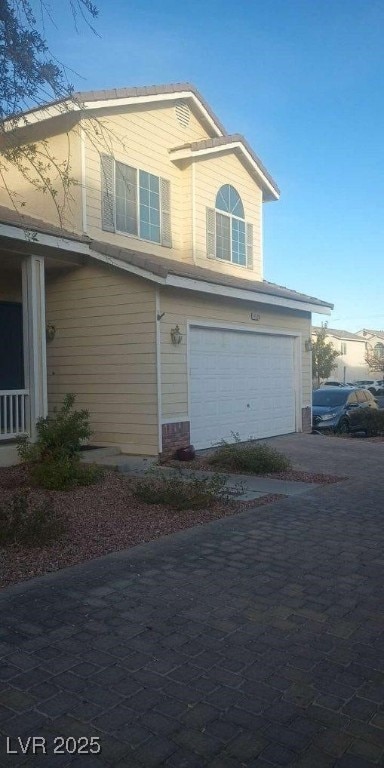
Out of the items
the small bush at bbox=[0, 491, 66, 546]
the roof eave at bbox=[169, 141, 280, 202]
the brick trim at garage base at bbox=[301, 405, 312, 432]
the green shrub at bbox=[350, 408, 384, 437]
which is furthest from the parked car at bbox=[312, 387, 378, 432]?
the small bush at bbox=[0, 491, 66, 546]

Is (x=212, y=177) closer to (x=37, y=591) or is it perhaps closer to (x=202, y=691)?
(x=37, y=591)

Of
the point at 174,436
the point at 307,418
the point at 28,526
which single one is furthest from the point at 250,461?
the point at 307,418

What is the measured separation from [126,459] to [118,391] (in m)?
1.41

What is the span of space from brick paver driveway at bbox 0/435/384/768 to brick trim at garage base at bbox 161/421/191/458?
4997 mm

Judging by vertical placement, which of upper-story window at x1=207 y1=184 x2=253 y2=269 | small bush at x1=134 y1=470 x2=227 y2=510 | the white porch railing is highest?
upper-story window at x1=207 y1=184 x2=253 y2=269

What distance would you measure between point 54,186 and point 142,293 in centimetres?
322

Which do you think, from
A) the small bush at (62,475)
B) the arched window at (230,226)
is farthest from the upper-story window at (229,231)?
the small bush at (62,475)

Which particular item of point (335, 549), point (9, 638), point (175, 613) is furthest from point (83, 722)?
point (335, 549)

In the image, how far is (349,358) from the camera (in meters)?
59.6

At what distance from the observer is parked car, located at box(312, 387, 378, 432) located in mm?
17797

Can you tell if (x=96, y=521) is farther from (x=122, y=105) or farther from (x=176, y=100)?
(x=176, y=100)

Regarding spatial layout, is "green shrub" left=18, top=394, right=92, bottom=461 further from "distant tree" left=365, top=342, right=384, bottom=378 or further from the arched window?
"distant tree" left=365, top=342, right=384, bottom=378

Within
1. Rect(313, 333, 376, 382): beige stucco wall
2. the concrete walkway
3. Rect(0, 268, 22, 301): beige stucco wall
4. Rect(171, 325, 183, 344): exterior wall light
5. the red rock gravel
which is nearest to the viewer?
the red rock gravel

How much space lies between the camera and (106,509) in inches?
300
